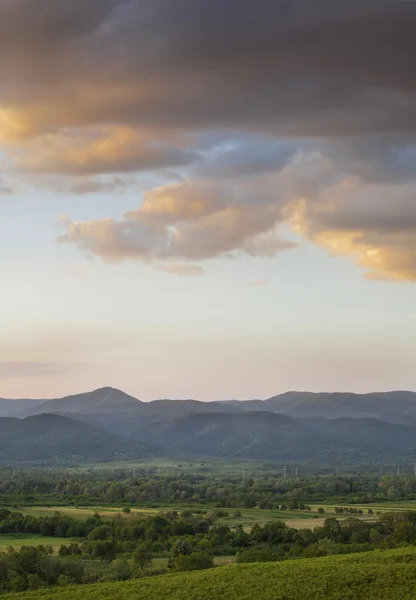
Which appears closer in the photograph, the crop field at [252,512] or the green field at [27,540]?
the green field at [27,540]

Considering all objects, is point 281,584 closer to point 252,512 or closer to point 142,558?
point 142,558

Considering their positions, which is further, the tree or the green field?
the green field

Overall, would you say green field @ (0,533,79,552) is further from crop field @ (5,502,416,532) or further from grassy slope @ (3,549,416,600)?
grassy slope @ (3,549,416,600)

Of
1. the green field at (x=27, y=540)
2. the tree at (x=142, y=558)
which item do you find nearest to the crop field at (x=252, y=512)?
the green field at (x=27, y=540)

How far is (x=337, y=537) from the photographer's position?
9306cm

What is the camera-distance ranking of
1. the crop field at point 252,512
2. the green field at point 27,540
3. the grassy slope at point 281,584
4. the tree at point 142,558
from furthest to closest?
1. the crop field at point 252,512
2. the green field at point 27,540
3. the tree at point 142,558
4. the grassy slope at point 281,584

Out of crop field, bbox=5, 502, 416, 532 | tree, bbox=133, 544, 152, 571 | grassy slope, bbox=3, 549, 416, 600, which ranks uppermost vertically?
grassy slope, bbox=3, 549, 416, 600

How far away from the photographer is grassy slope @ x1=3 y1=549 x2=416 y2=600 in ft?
158

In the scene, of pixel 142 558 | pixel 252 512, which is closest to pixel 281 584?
pixel 142 558

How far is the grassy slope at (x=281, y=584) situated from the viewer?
48219 mm

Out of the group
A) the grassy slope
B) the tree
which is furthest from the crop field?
the grassy slope

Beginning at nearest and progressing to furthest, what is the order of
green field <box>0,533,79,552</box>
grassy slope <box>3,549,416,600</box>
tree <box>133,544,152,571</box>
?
grassy slope <box>3,549,416,600</box>
tree <box>133,544,152,571</box>
green field <box>0,533,79,552</box>

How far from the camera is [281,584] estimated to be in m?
50.4

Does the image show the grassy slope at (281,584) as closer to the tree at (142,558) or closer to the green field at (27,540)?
the tree at (142,558)
